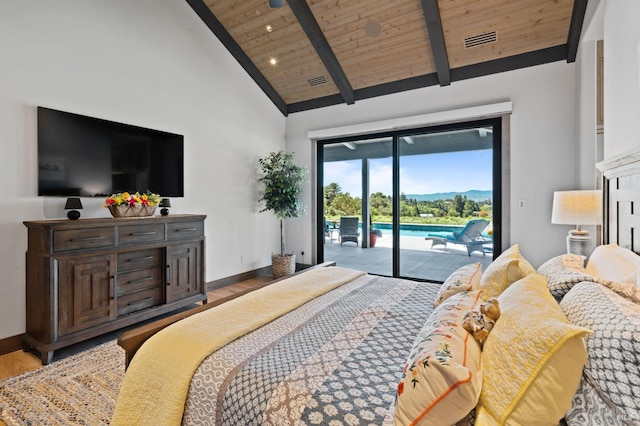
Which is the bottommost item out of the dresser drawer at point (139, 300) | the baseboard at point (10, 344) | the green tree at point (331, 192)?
the baseboard at point (10, 344)

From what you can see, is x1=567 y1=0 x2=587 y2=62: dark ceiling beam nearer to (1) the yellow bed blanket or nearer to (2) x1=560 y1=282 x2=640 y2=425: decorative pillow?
(2) x1=560 y1=282 x2=640 y2=425: decorative pillow

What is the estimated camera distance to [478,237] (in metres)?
4.10

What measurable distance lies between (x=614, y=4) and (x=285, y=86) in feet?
12.9

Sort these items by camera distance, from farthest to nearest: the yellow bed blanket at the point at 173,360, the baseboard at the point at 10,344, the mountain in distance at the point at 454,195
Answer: the mountain in distance at the point at 454,195 → the baseboard at the point at 10,344 → the yellow bed blanket at the point at 173,360

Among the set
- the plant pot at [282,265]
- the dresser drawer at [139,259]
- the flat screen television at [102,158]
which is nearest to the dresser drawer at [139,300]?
the dresser drawer at [139,259]

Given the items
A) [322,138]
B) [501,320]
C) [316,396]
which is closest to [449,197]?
[322,138]

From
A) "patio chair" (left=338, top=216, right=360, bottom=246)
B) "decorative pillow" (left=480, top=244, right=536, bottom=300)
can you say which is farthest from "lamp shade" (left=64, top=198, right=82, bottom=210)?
"patio chair" (left=338, top=216, right=360, bottom=246)

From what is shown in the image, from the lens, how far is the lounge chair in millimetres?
4062

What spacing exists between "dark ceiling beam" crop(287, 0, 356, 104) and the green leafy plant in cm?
127

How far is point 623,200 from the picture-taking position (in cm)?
178

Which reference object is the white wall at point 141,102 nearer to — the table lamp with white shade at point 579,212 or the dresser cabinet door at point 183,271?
the dresser cabinet door at point 183,271

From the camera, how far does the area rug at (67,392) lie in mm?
1752

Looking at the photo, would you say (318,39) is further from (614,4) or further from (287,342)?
(287,342)

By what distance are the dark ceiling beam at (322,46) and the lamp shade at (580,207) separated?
9.94 ft
